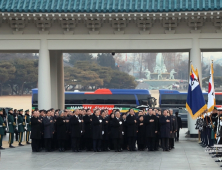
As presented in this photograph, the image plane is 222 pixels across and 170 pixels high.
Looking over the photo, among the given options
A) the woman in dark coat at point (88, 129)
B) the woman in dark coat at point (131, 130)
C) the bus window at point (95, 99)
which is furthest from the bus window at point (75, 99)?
the woman in dark coat at point (131, 130)

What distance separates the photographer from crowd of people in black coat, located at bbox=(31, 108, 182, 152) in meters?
16.9

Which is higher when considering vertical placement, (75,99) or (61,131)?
(75,99)

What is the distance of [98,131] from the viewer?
1683 centimetres

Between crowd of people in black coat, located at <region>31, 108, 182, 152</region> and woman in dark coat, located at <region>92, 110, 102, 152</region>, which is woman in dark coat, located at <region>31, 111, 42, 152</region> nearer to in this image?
crowd of people in black coat, located at <region>31, 108, 182, 152</region>

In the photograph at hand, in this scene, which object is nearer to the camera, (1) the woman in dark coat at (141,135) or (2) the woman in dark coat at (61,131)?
(2) the woman in dark coat at (61,131)

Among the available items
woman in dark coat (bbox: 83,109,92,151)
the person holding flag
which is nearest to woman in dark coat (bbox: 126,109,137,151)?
woman in dark coat (bbox: 83,109,92,151)

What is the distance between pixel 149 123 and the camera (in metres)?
17.2

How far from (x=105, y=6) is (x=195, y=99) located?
6089mm

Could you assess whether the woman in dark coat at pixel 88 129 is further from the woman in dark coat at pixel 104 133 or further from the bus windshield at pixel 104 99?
the bus windshield at pixel 104 99

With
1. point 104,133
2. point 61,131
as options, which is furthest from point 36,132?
point 104,133

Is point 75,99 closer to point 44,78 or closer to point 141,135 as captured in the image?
point 44,78

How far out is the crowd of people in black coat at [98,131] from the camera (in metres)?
16.9

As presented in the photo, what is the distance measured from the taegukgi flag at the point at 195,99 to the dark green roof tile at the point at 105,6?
341 centimetres

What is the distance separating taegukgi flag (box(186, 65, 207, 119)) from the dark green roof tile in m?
3.41
